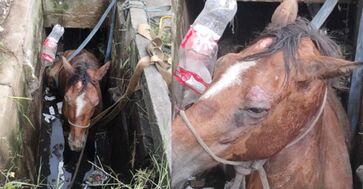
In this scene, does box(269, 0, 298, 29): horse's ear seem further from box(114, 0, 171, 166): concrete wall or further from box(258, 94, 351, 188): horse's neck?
box(114, 0, 171, 166): concrete wall

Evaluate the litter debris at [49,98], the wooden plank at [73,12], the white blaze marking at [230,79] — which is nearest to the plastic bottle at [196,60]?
the white blaze marking at [230,79]

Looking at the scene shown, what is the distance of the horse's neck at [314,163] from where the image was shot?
326cm

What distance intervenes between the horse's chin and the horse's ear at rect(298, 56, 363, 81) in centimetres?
301

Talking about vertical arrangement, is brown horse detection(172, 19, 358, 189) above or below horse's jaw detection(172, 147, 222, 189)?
above

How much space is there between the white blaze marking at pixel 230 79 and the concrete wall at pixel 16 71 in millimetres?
Answer: 1711

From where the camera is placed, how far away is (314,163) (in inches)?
131

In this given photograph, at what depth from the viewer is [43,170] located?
5645mm

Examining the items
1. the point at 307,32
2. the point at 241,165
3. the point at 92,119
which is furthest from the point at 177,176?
the point at 92,119

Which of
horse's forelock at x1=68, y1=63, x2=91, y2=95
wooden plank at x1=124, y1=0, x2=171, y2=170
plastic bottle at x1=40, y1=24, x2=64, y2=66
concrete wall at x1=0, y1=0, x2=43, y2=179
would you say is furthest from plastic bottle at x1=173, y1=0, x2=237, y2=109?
plastic bottle at x1=40, y1=24, x2=64, y2=66

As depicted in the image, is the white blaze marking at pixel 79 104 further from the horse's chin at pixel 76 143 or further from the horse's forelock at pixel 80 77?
the horse's chin at pixel 76 143

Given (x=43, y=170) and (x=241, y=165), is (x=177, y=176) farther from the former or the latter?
(x=43, y=170)

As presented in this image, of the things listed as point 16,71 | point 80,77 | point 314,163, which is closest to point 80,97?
point 80,77

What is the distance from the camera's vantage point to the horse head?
206 inches

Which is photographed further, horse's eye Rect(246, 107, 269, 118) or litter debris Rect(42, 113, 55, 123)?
litter debris Rect(42, 113, 55, 123)
